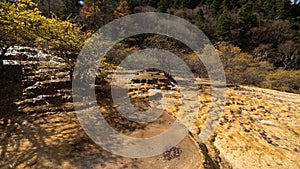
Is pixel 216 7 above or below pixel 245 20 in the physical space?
above

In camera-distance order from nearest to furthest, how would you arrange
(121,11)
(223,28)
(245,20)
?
1. (223,28)
2. (121,11)
3. (245,20)

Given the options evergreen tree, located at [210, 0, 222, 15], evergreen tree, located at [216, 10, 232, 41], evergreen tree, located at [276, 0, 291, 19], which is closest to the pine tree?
evergreen tree, located at [216, 10, 232, 41]

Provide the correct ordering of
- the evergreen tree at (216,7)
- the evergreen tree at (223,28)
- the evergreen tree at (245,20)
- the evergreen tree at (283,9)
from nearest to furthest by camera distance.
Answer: the evergreen tree at (223,28)
the evergreen tree at (245,20)
the evergreen tree at (283,9)
the evergreen tree at (216,7)

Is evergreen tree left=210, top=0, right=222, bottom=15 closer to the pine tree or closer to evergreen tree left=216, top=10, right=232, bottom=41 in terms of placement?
evergreen tree left=216, top=10, right=232, bottom=41

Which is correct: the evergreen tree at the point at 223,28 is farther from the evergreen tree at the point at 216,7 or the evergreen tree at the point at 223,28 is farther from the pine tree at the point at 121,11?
the pine tree at the point at 121,11

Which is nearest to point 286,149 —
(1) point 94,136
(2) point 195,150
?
(2) point 195,150

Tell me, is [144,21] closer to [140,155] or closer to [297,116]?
[297,116]

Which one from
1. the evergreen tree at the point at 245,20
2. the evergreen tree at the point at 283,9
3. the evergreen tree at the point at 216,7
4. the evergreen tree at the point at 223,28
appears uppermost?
the evergreen tree at the point at 216,7

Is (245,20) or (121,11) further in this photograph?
(245,20)

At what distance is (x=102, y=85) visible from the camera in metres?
7.09

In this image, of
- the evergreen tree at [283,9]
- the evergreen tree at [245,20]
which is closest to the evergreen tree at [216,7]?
the evergreen tree at [245,20]

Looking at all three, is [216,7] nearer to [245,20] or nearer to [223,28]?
[245,20]

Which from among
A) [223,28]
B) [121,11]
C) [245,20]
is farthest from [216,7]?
[121,11]

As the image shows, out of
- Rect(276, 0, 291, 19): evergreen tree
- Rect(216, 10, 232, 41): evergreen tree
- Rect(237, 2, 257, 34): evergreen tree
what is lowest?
Rect(216, 10, 232, 41): evergreen tree
